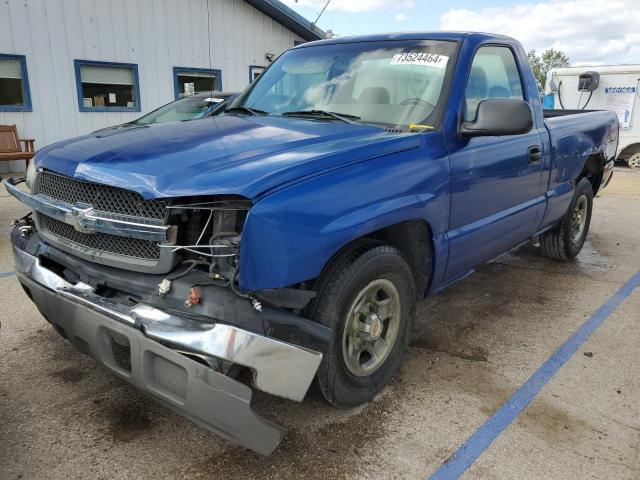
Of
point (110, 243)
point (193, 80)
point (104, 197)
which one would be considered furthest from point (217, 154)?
point (193, 80)

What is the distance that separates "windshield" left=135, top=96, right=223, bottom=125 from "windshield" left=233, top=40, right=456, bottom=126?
4.35 metres

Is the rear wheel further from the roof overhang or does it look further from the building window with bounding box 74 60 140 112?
the building window with bounding box 74 60 140 112

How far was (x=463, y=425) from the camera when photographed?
8.79 feet

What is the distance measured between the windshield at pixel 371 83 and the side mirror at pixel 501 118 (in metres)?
0.25

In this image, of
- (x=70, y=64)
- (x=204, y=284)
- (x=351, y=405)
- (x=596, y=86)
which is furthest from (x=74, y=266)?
(x=596, y=86)

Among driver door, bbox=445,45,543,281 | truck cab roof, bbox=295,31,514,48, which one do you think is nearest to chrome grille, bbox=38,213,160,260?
driver door, bbox=445,45,543,281

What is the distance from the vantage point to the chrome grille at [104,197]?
87.1 inches

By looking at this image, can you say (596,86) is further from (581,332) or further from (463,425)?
(463,425)

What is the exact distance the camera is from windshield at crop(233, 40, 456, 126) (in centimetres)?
312

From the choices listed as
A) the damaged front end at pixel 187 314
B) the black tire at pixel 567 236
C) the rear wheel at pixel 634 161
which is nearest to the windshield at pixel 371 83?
the damaged front end at pixel 187 314

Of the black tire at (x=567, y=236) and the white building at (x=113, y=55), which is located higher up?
the white building at (x=113, y=55)

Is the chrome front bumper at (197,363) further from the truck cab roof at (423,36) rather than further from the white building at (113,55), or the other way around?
the white building at (113,55)

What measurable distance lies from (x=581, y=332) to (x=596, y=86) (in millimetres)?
10939

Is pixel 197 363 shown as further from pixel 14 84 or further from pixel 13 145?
pixel 14 84
